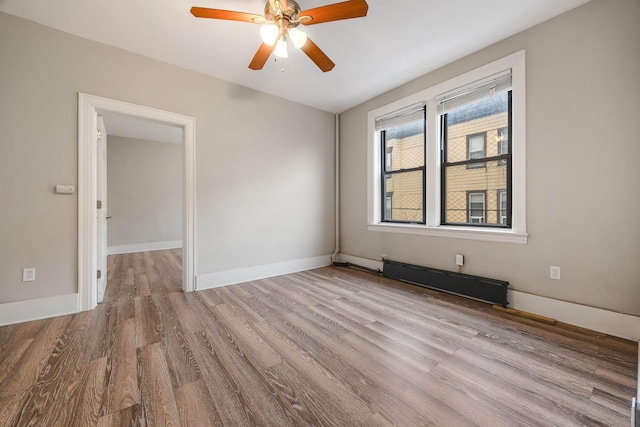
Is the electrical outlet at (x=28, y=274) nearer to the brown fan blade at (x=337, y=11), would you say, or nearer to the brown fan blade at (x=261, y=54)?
the brown fan blade at (x=261, y=54)

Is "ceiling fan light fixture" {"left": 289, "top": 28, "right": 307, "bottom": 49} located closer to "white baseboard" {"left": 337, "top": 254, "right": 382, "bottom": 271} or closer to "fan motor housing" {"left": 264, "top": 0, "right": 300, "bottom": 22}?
"fan motor housing" {"left": 264, "top": 0, "right": 300, "bottom": 22}

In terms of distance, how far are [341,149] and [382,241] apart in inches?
73.4

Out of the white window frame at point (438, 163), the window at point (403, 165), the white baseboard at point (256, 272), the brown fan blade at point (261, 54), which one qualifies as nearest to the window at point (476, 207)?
the white window frame at point (438, 163)

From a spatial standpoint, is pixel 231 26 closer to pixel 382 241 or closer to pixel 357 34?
pixel 357 34

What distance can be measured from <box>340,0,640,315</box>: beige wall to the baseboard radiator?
148 millimetres

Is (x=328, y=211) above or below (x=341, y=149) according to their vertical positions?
below

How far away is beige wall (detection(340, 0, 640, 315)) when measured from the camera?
1.95 meters

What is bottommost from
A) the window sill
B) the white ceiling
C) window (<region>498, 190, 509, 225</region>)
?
the window sill

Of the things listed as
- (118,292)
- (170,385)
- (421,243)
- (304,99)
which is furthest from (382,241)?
(118,292)

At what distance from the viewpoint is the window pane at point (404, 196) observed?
11.7 feet

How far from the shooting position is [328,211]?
4555 millimetres

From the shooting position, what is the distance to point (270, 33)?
1.86 metres

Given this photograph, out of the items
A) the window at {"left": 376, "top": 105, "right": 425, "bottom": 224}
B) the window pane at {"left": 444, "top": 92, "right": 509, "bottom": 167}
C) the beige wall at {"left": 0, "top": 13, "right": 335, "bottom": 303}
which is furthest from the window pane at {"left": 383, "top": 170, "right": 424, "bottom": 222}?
the beige wall at {"left": 0, "top": 13, "right": 335, "bottom": 303}

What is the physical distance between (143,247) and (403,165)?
620 cm
